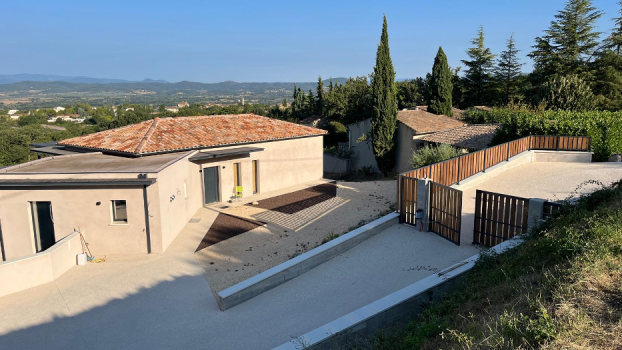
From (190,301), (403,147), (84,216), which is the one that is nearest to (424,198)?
(190,301)

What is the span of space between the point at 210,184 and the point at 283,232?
564cm

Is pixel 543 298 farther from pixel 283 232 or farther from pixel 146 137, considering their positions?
pixel 146 137

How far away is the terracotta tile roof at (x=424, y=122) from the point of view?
2488 centimetres

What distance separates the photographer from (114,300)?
9.88 meters

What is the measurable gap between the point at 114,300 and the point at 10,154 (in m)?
44.0

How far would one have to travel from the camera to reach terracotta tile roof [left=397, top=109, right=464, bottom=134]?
2488cm

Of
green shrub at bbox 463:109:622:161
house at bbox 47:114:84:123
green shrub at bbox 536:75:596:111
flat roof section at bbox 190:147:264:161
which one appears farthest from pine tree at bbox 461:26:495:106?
house at bbox 47:114:84:123

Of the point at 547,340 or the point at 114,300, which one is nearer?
the point at 547,340

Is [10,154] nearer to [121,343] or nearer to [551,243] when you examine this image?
[121,343]

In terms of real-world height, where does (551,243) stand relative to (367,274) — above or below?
above

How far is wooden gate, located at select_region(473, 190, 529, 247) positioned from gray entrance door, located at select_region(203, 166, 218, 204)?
1198 centimetres

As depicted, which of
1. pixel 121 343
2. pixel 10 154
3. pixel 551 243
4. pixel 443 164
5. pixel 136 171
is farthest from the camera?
pixel 10 154

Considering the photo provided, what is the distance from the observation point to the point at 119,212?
12.8 m

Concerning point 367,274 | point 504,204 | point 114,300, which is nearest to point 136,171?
point 114,300
